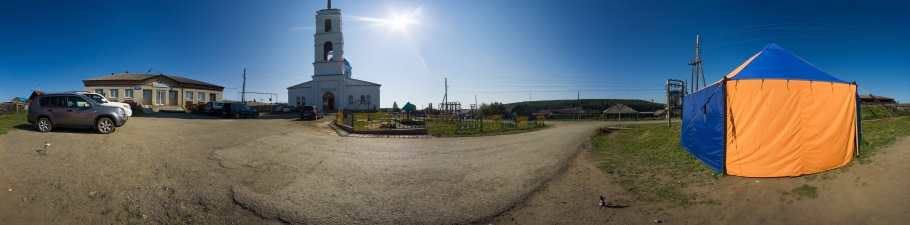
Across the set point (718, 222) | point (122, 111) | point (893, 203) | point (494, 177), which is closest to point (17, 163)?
point (122, 111)

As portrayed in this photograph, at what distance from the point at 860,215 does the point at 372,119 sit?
15984mm

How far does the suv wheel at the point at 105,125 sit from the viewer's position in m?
10.1

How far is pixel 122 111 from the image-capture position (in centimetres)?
1085

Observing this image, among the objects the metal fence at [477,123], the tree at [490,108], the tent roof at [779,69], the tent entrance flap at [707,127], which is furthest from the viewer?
the tree at [490,108]

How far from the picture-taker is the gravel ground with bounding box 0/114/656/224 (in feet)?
14.0

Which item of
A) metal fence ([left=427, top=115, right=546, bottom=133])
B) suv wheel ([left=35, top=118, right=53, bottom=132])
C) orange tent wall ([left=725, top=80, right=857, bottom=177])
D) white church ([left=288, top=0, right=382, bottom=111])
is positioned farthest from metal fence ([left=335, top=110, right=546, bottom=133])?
white church ([left=288, top=0, right=382, bottom=111])

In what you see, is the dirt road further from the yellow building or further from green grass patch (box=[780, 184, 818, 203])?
the yellow building

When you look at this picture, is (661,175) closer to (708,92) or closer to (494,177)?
(708,92)

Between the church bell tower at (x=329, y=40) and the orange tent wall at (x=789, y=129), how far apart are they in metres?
41.1

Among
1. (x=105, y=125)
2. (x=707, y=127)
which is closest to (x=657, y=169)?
(x=707, y=127)

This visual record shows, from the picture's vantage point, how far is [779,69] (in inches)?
252

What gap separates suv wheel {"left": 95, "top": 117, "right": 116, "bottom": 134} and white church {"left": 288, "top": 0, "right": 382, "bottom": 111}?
30804 millimetres

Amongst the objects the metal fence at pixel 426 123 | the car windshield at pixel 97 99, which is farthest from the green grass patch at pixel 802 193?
the car windshield at pixel 97 99

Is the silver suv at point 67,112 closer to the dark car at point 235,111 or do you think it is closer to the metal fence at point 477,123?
the metal fence at point 477,123
